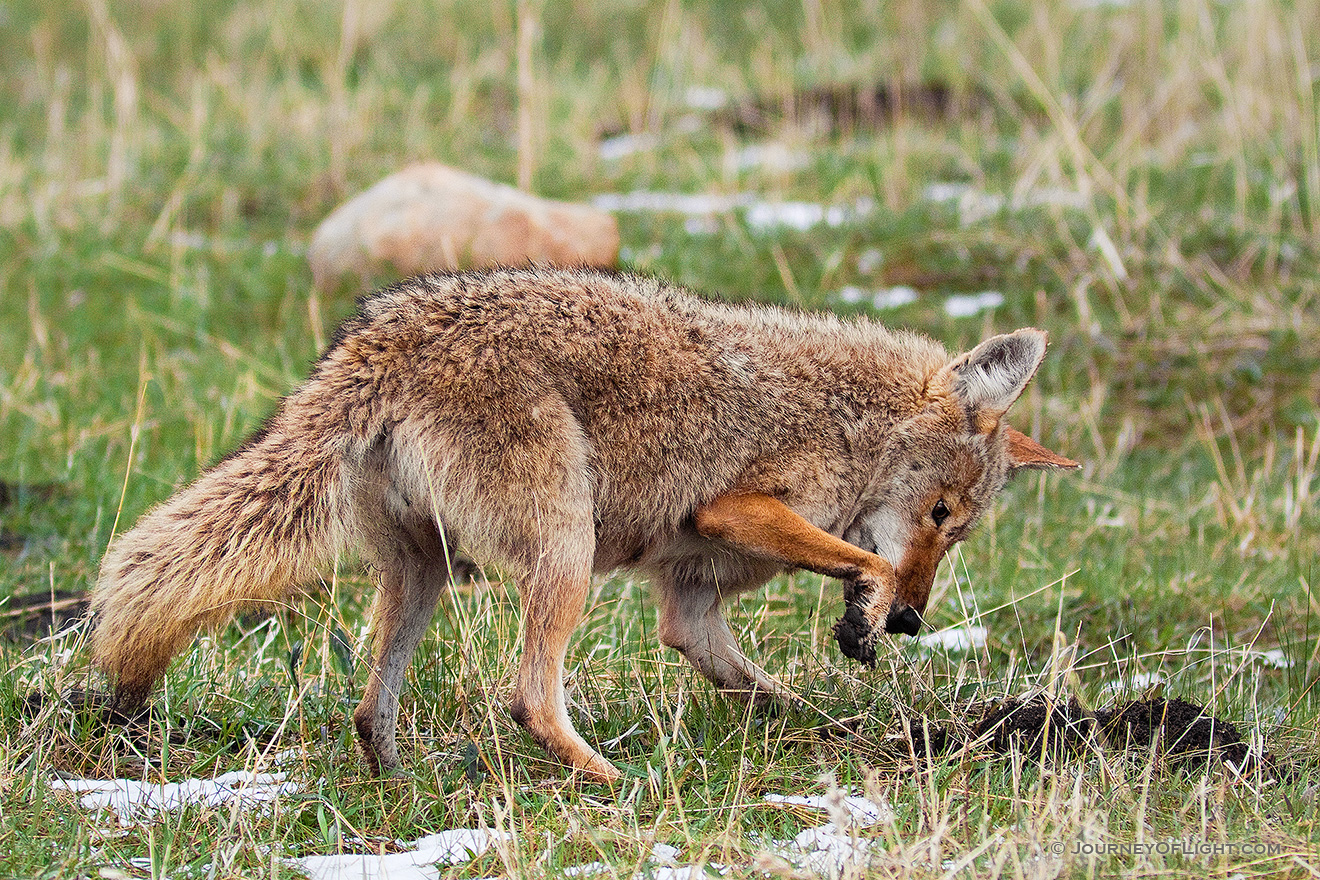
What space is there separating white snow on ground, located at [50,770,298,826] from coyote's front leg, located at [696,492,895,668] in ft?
4.76

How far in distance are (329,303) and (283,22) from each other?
291 inches

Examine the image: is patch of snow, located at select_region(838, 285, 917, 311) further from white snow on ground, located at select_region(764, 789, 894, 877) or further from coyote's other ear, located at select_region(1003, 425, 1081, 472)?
white snow on ground, located at select_region(764, 789, 894, 877)

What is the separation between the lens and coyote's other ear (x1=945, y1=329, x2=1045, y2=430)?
4.36m

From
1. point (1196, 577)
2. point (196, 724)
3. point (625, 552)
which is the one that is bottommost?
point (1196, 577)

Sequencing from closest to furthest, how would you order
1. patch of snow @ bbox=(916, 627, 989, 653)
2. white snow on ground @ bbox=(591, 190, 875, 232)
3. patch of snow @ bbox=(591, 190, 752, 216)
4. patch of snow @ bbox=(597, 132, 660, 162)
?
1. patch of snow @ bbox=(916, 627, 989, 653)
2. white snow on ground @ bbox=(591, 190, 875, 232)
3. patch of snow @ bbox=(591, 190, 752, 216)
4. patch of snow @ bbox=(597, 132, 660, 162)

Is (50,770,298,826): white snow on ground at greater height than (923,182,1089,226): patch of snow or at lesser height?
lesser

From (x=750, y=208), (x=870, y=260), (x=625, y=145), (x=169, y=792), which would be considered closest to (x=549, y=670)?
(x=169, y=792)

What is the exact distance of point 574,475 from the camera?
147 inches

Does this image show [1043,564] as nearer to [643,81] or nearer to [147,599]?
[147,599]

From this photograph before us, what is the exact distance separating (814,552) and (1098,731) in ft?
3.21

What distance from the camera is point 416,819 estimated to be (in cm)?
355

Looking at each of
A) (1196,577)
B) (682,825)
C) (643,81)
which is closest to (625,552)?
(682,825)

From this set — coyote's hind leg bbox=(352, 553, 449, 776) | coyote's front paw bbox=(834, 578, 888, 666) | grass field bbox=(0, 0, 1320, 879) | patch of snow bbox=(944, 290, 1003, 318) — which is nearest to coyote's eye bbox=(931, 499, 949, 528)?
grass field bbox=(0, 0, 1320, 879)

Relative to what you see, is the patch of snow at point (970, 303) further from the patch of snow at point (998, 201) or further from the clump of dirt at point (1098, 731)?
the clump of dirt at point (1098, 731)
